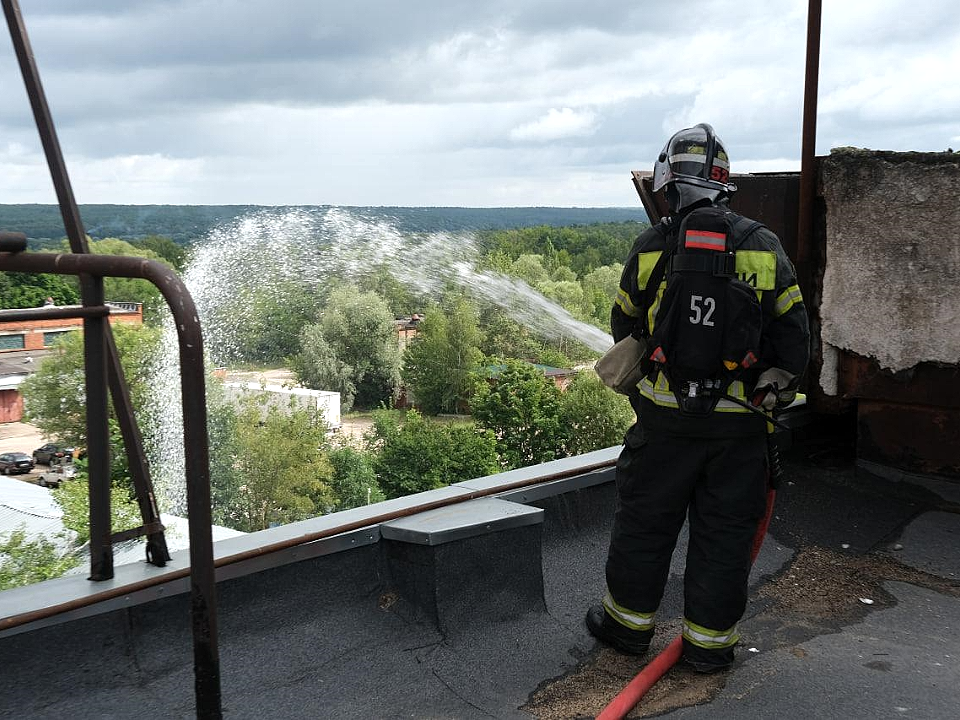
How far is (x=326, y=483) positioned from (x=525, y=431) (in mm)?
12442

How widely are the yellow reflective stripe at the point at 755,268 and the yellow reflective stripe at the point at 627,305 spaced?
346mm

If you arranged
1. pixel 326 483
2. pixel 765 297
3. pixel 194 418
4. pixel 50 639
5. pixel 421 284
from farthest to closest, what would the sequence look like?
pixel 421 284 < pixel 326 483 < pixel 765 297 < pixel 50 639 < pixel 194 418

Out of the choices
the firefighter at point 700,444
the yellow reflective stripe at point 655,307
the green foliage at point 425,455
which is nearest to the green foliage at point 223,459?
the green foliage at point 425,455

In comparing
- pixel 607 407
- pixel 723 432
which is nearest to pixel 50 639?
pixel 723 432

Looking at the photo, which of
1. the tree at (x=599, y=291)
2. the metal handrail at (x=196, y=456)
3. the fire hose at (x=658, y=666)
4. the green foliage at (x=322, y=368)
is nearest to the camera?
the metal handrail at (x=196, y=456)

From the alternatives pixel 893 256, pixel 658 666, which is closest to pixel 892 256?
pixel 893 256

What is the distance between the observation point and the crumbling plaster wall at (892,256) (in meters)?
4.43

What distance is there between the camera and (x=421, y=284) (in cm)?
7588

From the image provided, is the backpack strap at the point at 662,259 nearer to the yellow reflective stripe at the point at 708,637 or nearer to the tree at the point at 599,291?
the yellow reflective stripe at the point at 708,637

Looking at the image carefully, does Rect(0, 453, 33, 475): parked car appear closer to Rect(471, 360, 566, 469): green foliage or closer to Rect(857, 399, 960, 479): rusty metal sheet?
Rect(471, 360, 566, 469): green foliage

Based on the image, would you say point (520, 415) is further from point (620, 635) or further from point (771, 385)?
point (771, 385)

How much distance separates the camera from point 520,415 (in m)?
63.8

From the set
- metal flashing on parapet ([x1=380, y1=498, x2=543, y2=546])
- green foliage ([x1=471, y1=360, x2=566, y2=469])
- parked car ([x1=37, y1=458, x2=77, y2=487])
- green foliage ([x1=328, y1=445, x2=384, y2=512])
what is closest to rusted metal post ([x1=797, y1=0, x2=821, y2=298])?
metal flashing on parapet ([x1=380, y1=498, x2=543, y2=546])

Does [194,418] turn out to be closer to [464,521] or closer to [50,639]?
[50,639]
